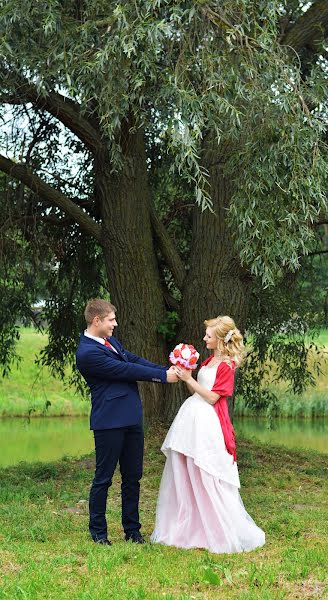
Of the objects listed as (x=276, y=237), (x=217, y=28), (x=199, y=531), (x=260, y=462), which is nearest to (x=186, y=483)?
(x=199, y=531)

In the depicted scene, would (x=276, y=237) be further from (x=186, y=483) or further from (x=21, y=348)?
(x=21, y=348)

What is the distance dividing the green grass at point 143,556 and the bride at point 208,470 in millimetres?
178

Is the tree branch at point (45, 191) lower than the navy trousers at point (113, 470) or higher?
higher

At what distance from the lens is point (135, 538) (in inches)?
288

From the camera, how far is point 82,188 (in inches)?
525

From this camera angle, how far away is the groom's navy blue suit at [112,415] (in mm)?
6953

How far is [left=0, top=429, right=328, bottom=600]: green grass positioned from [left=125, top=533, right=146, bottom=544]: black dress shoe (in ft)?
0.46

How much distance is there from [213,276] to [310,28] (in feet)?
10.9

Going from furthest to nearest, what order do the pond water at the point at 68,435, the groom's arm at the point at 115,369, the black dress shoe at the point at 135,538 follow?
the pond water at the point at 68,435, the black dress shoe at the point at 135,538, the groom's arm at the point at 115,369

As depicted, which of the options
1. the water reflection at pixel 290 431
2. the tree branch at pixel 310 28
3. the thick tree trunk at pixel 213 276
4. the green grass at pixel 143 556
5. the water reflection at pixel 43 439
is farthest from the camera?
the water reflection at pixel 290 431

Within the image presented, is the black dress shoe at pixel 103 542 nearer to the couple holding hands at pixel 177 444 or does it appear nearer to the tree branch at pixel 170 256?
the couple holding hands at pixel 177 444

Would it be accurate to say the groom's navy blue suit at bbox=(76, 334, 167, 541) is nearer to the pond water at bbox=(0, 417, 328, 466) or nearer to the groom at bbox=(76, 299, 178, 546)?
the groom at bbox=(76, 299, 178, 546)

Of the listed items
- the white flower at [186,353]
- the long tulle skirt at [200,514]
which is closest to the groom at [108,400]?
the white flower at [186,353]

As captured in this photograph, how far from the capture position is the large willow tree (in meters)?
8.15
